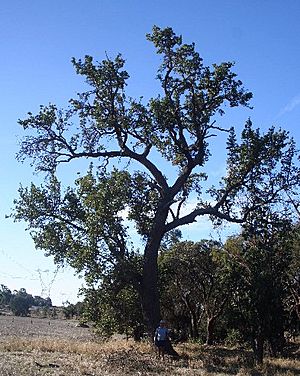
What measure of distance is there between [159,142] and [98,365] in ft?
37.9

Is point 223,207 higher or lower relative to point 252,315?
higher

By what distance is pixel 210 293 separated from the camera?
1460 inches

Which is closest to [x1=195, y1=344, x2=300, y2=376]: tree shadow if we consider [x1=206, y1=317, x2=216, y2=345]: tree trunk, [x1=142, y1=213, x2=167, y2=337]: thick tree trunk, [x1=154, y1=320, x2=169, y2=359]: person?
[x1=154, y1=320, x2=169, y2=359]: person

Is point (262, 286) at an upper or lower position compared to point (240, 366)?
upper

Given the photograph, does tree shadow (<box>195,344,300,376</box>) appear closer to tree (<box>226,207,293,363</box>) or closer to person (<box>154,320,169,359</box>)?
tree (<box>226,207,293,363</box>)

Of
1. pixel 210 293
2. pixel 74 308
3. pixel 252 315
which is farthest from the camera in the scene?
pixel 74 308

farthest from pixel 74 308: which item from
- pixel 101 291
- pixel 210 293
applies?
pixel 101 291

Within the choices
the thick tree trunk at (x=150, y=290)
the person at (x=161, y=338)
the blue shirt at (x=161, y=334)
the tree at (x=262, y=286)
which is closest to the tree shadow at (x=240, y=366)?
the tree at (x=262, y=286)

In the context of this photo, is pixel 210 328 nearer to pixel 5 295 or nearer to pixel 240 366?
pixel 240 366

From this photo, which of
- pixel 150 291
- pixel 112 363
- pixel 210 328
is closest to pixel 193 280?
pixel 210 328

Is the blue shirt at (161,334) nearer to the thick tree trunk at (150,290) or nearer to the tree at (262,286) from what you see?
the thick tree trunk at (150,290)

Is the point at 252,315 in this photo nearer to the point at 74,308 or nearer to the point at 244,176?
the point at 244,176

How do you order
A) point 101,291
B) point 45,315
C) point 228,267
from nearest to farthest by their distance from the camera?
point 228,267 → point 101,291 → point 45,315

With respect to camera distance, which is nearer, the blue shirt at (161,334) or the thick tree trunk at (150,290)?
the blue shirt at (161,334)
